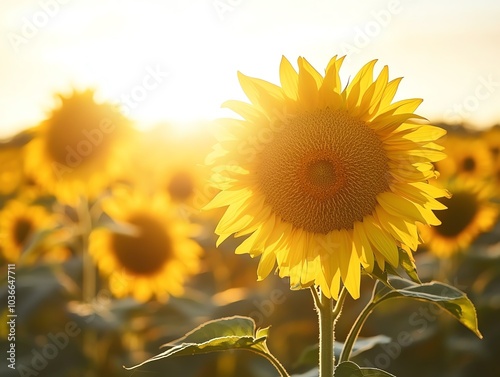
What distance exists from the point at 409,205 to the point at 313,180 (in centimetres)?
29

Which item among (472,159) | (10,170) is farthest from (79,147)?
(10,170)

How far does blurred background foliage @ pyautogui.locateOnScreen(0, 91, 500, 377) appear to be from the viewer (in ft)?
15.6

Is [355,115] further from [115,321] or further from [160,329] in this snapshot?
[160,329]

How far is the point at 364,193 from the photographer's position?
2057 millimetres

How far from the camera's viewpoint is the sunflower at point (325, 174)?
1926 millimetres

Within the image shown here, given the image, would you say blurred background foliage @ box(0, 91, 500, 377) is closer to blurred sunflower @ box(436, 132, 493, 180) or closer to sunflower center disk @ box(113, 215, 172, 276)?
sunflower center disk @ box(113, 215, 172, 276)

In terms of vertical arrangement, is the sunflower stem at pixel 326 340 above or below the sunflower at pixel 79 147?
below

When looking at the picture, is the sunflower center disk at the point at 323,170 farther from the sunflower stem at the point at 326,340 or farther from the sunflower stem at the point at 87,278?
the sunflower stem at the point at 87,278

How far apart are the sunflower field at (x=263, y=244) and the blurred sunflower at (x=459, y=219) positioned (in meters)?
0.02

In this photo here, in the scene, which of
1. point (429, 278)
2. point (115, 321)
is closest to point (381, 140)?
point (115, 321)

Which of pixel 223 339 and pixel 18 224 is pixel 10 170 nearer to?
pixel 18 224

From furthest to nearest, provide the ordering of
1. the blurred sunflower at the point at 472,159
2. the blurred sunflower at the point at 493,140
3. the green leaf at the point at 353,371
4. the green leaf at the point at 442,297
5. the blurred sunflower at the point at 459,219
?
1. the blurred sunflower at the point at 493,140
2. the blurred sunflower at the point at 472,159
3. the blurred sunflower at the point at 459,219
4. the green leaf at the point at 442,297
5. the green leaf at the point at 353,371

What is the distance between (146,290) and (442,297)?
3.95 m

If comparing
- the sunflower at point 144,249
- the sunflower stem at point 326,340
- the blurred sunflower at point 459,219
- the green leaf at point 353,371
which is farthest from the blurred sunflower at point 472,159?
the green leaf at point 353,371
